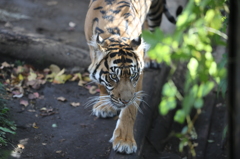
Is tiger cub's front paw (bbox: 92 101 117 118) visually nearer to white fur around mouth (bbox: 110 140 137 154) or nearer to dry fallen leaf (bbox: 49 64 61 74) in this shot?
white fur around mouth (bbox: 110 140 137 154)

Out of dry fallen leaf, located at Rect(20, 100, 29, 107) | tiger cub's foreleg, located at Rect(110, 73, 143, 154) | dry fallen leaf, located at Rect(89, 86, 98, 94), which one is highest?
dry fallen leaf, located at Rect(89, 86, 98, 94)

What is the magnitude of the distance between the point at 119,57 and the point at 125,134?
75 centimetres

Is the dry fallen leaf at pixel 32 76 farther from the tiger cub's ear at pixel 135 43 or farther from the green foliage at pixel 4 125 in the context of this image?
the tiger cub's ear at pixel 135 43

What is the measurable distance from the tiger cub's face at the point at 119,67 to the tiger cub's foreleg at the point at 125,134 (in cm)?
27

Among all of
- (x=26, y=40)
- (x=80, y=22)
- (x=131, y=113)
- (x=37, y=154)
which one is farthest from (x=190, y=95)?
(x=80, y=22)

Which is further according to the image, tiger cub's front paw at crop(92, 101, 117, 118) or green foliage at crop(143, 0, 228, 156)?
tiger cub's front paw at crop(92, 101, 117, 118)

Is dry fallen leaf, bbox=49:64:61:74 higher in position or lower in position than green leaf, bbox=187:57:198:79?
higher

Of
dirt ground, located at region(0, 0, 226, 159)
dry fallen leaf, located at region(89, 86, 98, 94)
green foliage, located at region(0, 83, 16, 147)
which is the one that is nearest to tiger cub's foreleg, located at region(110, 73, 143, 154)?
dirt ground, located at region(0, 0, 226, 159)

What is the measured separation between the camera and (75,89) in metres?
4.89

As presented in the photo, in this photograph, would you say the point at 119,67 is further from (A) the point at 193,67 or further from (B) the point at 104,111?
(A) the point at 193,67

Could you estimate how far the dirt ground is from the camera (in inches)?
138

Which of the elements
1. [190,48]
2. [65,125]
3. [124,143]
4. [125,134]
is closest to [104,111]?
[65,125]

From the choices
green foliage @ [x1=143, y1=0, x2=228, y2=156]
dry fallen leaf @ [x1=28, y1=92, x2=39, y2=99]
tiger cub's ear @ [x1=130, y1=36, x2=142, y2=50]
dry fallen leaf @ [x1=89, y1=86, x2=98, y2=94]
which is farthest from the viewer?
dry fallen leaf @ [x1=89, y1=86, x2=98, y2=94]

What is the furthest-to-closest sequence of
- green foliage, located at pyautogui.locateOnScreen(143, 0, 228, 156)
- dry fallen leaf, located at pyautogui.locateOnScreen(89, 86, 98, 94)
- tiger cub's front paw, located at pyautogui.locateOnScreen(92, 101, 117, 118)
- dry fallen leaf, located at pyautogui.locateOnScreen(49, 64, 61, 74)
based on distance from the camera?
dry fallen leaf, located at pyautogui.locateOnScreen(49, 64, 61, 74), dry fallen leaf, located at pyautogui.locateOnScreen(89, 86, 98, 94), tiger cub's front paw, located at pyautogui.locateOnScreen(92, 101, 117, 118), green foliage, located at pyautogui.locateOnScreen(143, 0, 228, 156)
